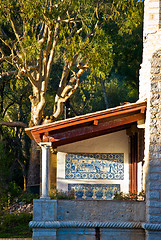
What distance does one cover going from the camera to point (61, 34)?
20.3m

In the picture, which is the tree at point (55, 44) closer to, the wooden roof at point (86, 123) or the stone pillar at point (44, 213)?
the wooden roof at point (86, 123)

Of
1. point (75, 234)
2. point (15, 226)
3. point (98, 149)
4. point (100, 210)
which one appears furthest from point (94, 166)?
point (15, 226)

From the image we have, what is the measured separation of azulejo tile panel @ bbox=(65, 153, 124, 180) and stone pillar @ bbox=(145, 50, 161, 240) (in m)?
2.25

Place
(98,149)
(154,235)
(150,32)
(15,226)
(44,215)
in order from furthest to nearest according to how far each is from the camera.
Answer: (15,226), (98,149), (150,32), (44,215), (154,235)

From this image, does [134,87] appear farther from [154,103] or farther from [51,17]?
[154,103]

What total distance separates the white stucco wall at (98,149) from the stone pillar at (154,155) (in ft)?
7.51

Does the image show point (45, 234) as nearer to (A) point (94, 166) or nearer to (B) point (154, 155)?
(A) point (94, 166)

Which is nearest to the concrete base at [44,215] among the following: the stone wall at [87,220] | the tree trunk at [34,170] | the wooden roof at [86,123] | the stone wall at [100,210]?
the stone wall at [87,220]

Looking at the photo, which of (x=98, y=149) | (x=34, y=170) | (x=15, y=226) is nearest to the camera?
(x=98, y=149)

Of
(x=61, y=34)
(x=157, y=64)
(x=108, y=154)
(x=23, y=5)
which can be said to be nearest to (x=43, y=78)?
(x=61, y=34)

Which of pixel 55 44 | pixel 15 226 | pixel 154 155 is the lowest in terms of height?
pixel 15 226

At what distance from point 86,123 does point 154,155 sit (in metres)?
1.89

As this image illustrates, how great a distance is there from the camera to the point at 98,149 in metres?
12.8

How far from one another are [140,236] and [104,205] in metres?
1.16
